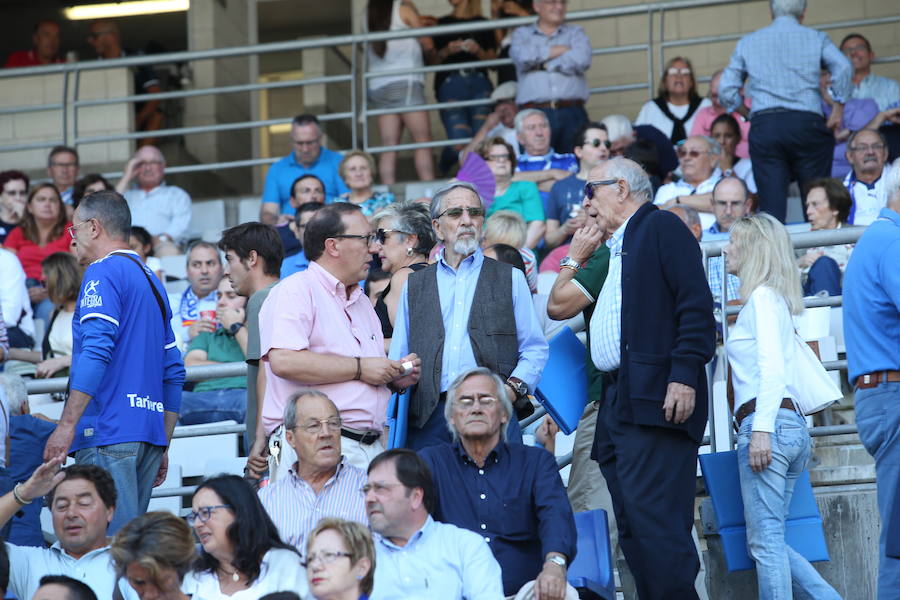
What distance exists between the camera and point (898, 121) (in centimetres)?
1107

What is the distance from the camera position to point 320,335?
6.01 meters

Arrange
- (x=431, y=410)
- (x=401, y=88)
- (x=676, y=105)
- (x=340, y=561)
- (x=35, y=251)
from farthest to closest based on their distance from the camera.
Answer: (x=401, y=88) → (x=676, y=105) → (x=35, y=251) → (x=431, y=410) → (x=340, y=561)

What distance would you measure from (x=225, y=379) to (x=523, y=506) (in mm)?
3280

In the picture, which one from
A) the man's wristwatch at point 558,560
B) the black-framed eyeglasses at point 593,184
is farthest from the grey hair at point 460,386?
the black-framed eyeglasses at point 593,184

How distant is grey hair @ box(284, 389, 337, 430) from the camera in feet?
19.0

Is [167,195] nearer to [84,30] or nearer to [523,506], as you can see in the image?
[84,30]

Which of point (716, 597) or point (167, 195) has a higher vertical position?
point (167, 195)

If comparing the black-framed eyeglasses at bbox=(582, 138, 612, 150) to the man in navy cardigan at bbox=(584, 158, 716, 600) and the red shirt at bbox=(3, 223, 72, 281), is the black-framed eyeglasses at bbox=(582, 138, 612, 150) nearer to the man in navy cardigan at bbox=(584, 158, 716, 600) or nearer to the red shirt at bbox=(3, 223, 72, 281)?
the red shirt at bbox=(3, 223, 72, 281)

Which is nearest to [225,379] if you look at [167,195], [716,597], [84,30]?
[716,597]

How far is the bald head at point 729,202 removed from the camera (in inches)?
380

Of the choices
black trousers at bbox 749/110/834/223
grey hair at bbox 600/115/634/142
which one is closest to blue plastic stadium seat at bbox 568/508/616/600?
black trousers at bbox 749/110/834/223

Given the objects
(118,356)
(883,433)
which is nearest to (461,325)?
(118,356)

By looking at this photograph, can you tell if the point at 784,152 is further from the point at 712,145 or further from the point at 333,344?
the point at 333,344

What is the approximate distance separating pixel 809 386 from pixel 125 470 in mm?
2818
